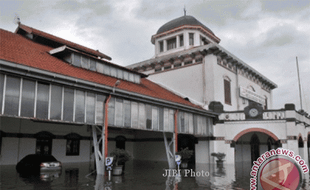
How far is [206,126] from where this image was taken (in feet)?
81.0

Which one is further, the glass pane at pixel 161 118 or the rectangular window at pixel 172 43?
the rectangular window at pixel 172 43

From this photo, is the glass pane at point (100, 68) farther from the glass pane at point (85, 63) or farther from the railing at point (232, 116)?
Result: the railing at point (232, 116)

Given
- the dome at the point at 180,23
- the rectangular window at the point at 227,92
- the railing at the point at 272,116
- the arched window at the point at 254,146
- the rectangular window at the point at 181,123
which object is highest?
the dome at the point at 180,23

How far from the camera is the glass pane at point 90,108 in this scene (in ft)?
48.9

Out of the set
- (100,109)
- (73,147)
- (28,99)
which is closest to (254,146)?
(73,147)

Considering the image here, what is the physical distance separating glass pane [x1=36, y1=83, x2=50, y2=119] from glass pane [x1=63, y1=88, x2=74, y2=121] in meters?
1.02

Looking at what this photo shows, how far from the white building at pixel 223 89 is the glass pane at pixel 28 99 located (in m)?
17.4

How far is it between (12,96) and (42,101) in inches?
56.0

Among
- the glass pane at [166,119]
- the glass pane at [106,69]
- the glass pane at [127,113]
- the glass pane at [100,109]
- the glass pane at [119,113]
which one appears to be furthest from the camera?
the glass pane at [106,69]

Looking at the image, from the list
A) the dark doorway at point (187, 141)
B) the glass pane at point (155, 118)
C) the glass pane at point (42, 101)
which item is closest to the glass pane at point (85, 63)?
the glass pane at point (155, 118)

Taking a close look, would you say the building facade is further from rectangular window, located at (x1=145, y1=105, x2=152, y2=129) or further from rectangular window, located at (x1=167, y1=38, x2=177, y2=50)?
rectangular window, located at (x1=167, y1=38, x2=177, y2=50)

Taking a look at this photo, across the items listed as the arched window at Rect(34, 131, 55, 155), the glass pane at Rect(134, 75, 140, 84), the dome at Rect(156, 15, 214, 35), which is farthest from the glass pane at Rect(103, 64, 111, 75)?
the dome at Rect(156, 15, 214, 35)

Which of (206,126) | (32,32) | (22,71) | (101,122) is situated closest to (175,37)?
(206,126)

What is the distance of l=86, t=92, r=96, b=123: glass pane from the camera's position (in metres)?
14.9
